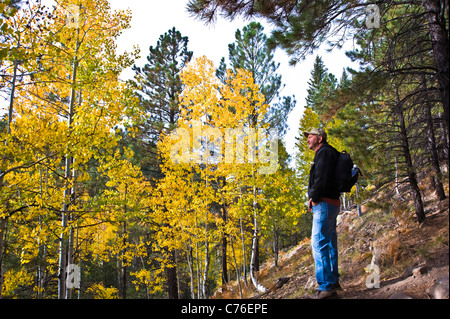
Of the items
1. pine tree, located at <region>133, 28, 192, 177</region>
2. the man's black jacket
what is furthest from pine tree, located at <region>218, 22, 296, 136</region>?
the man's black jacket

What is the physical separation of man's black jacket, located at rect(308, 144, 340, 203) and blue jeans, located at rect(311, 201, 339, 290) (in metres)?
0.14

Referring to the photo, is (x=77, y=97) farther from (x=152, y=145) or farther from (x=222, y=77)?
(x=222, y=77)

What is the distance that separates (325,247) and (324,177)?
824 millimetres

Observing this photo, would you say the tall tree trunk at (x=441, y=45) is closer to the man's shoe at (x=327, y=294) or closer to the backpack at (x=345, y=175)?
the backpack at (x=345, y=175)

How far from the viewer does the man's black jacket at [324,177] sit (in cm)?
333

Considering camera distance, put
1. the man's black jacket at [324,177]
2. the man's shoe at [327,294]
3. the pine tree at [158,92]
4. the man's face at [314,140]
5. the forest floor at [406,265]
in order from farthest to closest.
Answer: the pine tree at [158,92] → the man's face at [314,140] → the man's black jacket at [324,177] → the man's shoe at [327,294] → the forest floor at [406,265]

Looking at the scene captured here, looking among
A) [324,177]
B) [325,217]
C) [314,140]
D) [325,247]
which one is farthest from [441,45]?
[325,247]

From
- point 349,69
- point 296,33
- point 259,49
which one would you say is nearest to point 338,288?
point 296,33

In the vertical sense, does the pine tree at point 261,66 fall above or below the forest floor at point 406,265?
above

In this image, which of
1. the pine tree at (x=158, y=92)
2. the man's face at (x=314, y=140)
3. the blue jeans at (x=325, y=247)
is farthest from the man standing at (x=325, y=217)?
the pine tree at (x=158, y=92)

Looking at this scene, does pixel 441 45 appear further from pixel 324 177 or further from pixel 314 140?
pixel 324 177

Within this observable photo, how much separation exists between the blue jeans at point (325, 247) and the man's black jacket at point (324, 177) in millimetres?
135

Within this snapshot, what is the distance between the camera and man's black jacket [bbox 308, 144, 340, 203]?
3.33 meters
